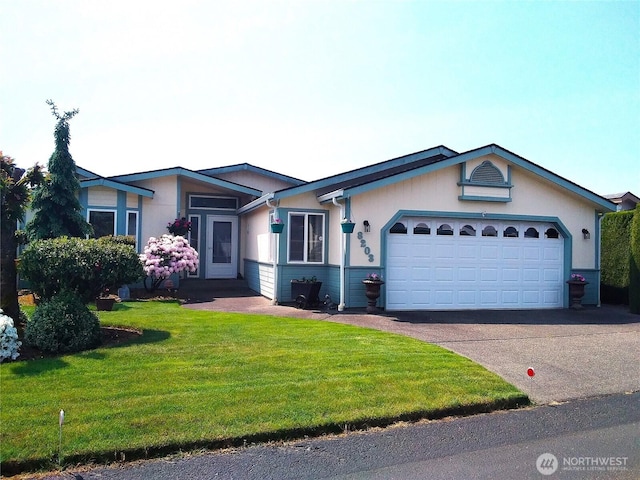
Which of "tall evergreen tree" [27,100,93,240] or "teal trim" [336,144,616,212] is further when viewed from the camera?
"tall evergreen tree" [27,100,93,240]

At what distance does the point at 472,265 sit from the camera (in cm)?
1374

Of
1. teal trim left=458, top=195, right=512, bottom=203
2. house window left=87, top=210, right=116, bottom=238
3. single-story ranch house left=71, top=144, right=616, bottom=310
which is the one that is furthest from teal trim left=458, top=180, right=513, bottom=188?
house window left=87, top=210, right=116, bottom=238

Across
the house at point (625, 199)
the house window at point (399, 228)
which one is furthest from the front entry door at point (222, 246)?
the house at point (625, 199)

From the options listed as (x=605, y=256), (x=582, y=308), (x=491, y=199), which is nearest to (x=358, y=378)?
(x=491, y=199)

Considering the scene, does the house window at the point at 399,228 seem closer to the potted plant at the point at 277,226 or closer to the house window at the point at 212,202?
the potted plant at the point at 277,226

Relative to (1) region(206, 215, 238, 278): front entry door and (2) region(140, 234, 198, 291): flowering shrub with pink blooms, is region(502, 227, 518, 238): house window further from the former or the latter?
(1) region(206, 215, 238, 278): front entry door

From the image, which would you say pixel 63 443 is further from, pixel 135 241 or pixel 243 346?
pixel 135 241

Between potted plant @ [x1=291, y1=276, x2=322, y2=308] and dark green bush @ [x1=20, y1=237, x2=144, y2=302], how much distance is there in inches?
204

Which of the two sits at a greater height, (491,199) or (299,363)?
(491,199)

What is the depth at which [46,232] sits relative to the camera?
1422 centimetres

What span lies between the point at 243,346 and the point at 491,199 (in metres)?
8.75

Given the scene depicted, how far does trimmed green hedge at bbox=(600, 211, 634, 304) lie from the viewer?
1567 cm

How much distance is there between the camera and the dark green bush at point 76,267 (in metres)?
7.99

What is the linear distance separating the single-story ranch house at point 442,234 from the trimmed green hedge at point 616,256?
1.37 meters
